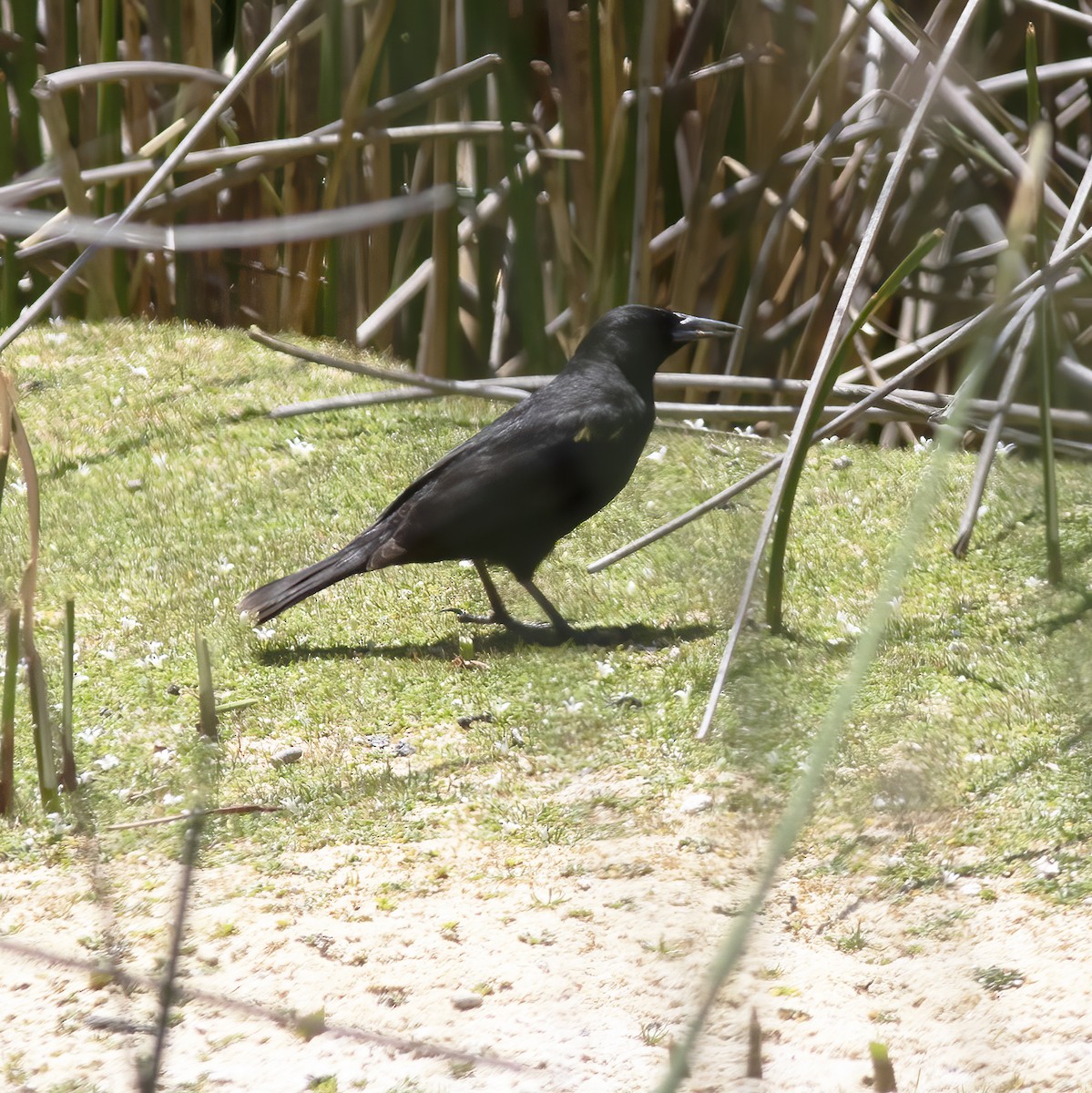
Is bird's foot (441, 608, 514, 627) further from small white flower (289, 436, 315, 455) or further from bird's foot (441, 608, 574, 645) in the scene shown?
small white flower (289, 436, 315, 455)

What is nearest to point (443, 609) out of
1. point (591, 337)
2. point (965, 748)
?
point (591, 337)

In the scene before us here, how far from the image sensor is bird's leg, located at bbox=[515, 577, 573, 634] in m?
3.99

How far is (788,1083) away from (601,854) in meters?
0.82

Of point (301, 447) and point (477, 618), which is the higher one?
point (301, 447)

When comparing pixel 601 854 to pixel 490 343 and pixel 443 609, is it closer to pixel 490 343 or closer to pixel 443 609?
pixel 443 609

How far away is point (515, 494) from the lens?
3.89 metres

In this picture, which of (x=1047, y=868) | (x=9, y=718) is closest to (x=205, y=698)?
(x=9, y=718)

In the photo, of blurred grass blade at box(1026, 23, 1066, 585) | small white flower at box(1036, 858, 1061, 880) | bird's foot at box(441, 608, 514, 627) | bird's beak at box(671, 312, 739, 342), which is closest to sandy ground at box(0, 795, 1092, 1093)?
small white flower at box(1036, 858, 1061, 880)

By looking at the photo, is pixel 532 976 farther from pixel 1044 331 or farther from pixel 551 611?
pixel 551 611

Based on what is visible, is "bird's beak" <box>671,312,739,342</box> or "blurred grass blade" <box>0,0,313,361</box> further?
"bird's beak" <box>671,312,739,342</box>

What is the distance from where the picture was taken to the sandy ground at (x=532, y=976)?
2080 millimetres

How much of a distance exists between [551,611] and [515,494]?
1.26ft

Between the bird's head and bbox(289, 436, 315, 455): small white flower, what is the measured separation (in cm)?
147

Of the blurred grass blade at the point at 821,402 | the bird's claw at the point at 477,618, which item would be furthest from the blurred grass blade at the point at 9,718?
the bird's claw at the point at 477,618
